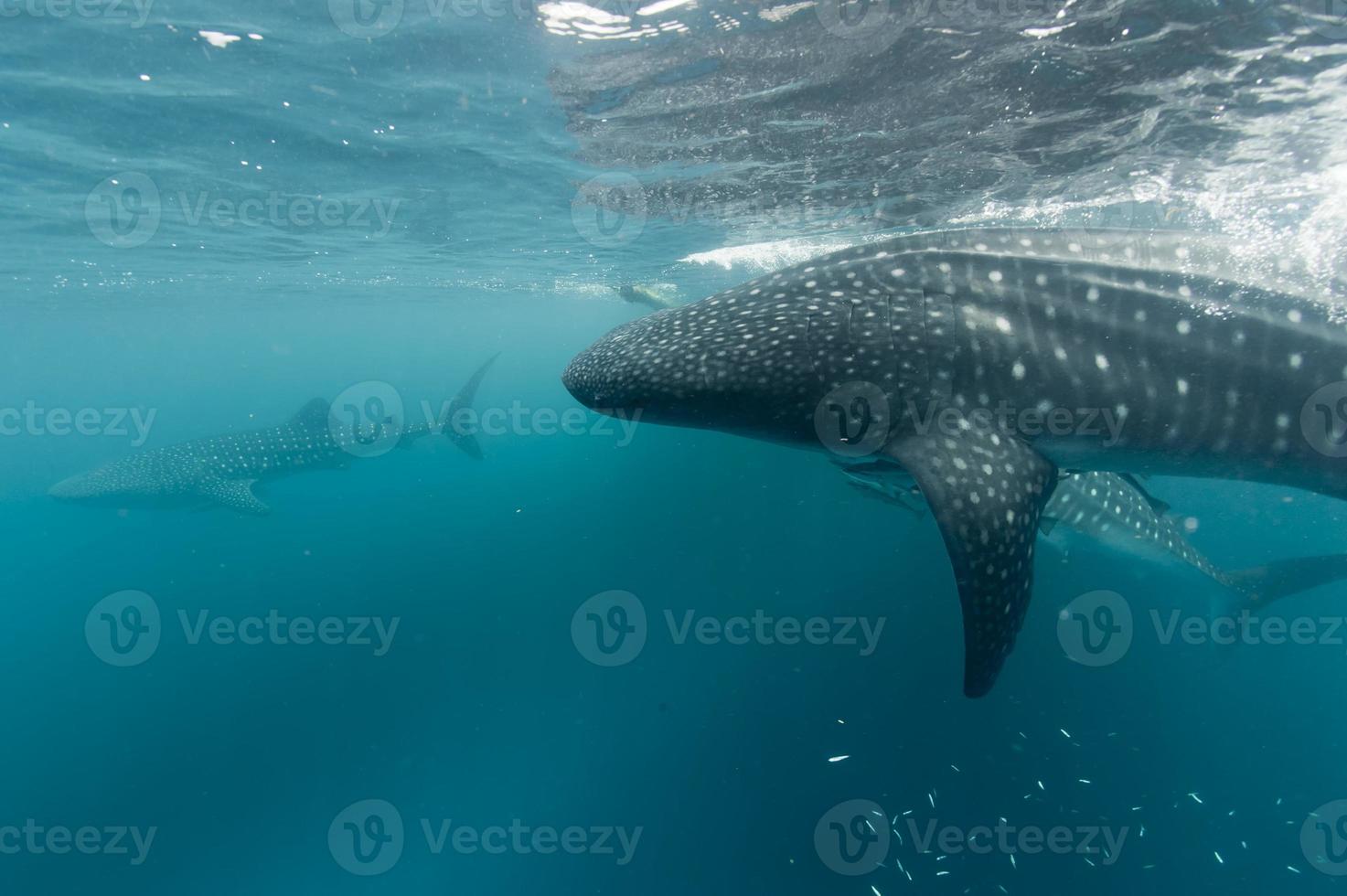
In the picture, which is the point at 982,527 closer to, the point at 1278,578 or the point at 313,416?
the point at 1278,578

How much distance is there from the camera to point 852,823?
8.11m

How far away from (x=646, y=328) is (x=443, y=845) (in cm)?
913

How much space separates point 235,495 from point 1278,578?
21516 mm

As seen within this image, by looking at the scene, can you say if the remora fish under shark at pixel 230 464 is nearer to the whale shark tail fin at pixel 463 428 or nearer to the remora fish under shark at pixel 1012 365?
the whale shark tail fin at pixel 463 428

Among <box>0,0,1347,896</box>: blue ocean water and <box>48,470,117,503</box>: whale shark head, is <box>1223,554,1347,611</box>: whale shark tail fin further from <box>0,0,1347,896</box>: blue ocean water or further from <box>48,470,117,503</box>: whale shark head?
<box>48,470,117,503</box>: whale shark head

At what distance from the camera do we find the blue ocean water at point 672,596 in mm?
8000

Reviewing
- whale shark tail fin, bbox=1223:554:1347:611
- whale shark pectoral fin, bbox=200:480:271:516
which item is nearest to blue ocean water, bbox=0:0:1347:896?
whale shark tail fin, bbox=1223:554:1347:611

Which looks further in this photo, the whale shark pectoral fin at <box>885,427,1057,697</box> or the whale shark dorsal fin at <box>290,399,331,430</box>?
the whale shark dorsal fin at <box>290,399,331,430</box>

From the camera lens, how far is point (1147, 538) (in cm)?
886

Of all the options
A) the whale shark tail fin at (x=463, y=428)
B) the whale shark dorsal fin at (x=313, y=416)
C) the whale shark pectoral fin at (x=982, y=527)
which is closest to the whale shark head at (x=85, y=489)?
the whale shark dorsal fin at (x=313, y=416)

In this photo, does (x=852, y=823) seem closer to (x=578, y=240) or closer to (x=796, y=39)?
(x=796, y=39)

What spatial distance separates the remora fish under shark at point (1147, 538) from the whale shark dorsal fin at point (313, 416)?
15712 mm

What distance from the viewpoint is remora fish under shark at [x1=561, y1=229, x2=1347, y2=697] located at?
3.54 m

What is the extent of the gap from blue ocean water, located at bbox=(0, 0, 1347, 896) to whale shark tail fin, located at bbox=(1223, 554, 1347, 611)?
0.63m
